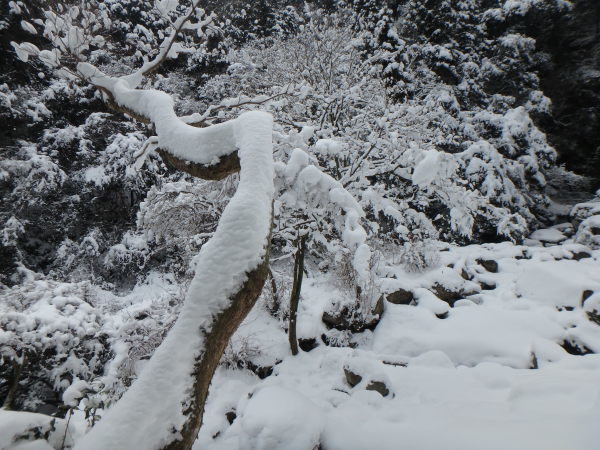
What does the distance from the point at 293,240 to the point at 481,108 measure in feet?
26.9

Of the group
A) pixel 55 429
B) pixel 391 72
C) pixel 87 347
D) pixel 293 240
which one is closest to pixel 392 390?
pixel 293 240

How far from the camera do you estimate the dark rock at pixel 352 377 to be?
3428mm

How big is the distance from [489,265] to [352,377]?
4.13m

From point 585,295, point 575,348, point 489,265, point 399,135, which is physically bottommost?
point 575,348

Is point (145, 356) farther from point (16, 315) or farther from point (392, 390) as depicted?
point (392, 390)

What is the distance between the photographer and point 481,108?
9242 mm

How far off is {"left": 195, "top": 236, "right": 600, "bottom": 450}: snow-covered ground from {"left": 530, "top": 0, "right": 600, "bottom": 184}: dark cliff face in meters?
5.25

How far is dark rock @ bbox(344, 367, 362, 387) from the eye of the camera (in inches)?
135

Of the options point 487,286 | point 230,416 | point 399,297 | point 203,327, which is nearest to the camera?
point 203,327

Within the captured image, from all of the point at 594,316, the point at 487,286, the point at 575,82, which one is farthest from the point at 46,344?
the point at 575,82

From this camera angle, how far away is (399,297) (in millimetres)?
5020


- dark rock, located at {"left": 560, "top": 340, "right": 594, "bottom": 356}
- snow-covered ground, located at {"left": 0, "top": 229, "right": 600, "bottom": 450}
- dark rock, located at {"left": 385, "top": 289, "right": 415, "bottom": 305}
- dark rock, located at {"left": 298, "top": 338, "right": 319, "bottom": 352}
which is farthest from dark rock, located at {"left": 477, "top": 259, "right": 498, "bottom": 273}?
dark rock, located at {"left": 298, "top": 338, "right": 319, "bottom": 352}

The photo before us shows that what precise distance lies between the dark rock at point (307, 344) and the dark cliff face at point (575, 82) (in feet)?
33.4

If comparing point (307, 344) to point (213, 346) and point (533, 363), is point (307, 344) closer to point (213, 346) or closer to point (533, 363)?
point (533, 363)
